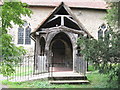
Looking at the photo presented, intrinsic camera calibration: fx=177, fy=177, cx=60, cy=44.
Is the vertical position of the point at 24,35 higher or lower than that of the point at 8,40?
higher

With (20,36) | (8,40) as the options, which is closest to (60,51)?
(20,36)

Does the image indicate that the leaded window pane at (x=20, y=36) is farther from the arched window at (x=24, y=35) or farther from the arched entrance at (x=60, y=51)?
the arched entrance at (x=60, y=51)

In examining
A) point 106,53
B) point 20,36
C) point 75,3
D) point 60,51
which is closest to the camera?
point 106,53

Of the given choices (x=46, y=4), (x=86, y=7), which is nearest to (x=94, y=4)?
(x=86, y=7)

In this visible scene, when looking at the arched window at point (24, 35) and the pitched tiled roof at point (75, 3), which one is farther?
the arched window at point (24, 35)

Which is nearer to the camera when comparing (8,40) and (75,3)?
(8,40)

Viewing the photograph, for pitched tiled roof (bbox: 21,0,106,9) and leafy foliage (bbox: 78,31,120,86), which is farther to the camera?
pitched tiled roof (bbox: 21,0,106,9)

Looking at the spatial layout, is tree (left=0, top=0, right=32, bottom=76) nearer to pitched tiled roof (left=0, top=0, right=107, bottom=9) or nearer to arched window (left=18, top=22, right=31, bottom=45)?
pitched tiled roof (left=0, top=0, right=107, bottom=9)

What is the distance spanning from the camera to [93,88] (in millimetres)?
7711

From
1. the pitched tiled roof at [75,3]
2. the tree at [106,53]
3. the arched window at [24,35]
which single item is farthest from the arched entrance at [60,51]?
the tree at [106,53]

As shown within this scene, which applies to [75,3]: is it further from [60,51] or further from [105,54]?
[105,54]

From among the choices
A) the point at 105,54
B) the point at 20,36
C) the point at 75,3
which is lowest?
the point at 105,54

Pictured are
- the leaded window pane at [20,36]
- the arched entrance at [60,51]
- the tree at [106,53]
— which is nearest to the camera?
the tree at [106,53]

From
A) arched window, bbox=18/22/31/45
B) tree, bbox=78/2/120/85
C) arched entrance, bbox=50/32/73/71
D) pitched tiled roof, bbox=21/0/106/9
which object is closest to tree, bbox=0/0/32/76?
tree, bbox=78/2/120/85
